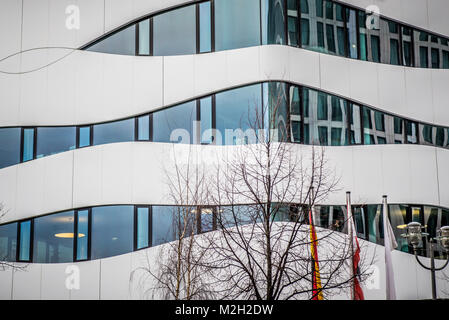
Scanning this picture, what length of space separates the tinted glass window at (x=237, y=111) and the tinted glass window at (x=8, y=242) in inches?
340

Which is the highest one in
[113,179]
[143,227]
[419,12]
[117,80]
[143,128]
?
[419,12]

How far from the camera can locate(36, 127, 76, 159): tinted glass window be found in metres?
20.8

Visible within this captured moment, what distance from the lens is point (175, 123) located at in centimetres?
2084

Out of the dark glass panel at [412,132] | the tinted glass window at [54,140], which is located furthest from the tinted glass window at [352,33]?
the tinted glass window at [54,140]

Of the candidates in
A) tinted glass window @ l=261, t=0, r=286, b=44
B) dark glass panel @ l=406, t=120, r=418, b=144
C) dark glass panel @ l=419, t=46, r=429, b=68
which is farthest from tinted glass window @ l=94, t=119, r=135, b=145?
dark glass panel @ l=419, t=46, r=429, b=68

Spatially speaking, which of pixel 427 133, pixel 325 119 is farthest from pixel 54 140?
pixel 427 133

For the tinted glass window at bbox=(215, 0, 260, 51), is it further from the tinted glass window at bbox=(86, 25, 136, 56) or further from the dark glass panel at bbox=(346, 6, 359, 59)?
the dark glass panel at bbox=(346, 6, 359, 59)

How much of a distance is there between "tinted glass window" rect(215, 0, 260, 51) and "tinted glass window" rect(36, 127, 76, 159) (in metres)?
6.76

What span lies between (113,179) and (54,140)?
9.59ft

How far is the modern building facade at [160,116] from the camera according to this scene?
66.1ft

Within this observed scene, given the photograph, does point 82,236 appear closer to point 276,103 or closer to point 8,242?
point 8,242

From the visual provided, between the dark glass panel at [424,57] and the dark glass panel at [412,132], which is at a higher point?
the dark glass panel at [424,57]

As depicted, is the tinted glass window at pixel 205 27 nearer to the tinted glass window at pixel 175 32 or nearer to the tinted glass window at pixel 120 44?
the tinted glass window at pixel 175 32

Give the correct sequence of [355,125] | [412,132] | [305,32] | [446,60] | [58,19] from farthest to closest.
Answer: [446,60] < [412,132] < [355,125] < [305,32] < [58,19]
